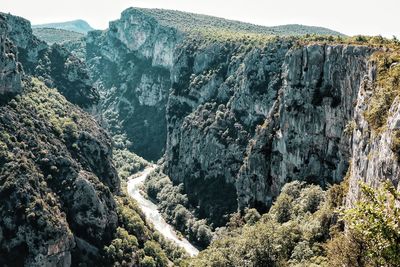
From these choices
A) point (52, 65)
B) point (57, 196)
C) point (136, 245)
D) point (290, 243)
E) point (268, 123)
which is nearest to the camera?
point (290, 243)

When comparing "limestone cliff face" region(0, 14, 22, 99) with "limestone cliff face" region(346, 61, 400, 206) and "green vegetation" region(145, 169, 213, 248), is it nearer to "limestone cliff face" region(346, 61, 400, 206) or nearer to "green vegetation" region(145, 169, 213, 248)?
"green vegetation" region(145, 169, 213, 248)

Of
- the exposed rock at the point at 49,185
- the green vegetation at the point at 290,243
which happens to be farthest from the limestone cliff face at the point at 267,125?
the exposed rock at the point at 49,185

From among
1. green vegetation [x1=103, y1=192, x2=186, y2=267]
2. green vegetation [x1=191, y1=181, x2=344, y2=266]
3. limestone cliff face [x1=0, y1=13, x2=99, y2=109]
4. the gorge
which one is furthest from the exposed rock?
green vegetation [x1=191, y1=181, x2=344, y2=266]

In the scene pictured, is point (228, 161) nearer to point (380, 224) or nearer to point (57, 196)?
point (57, 196)

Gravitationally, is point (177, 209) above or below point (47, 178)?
below

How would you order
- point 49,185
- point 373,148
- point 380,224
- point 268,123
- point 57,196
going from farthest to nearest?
point 268,123
point 49,185
point 57,196
point 373,148
point 380,224

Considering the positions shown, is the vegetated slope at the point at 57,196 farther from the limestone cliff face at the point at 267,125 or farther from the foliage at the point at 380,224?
the foliage at the point at 380,224

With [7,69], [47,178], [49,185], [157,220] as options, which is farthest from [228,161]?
[7,69]
